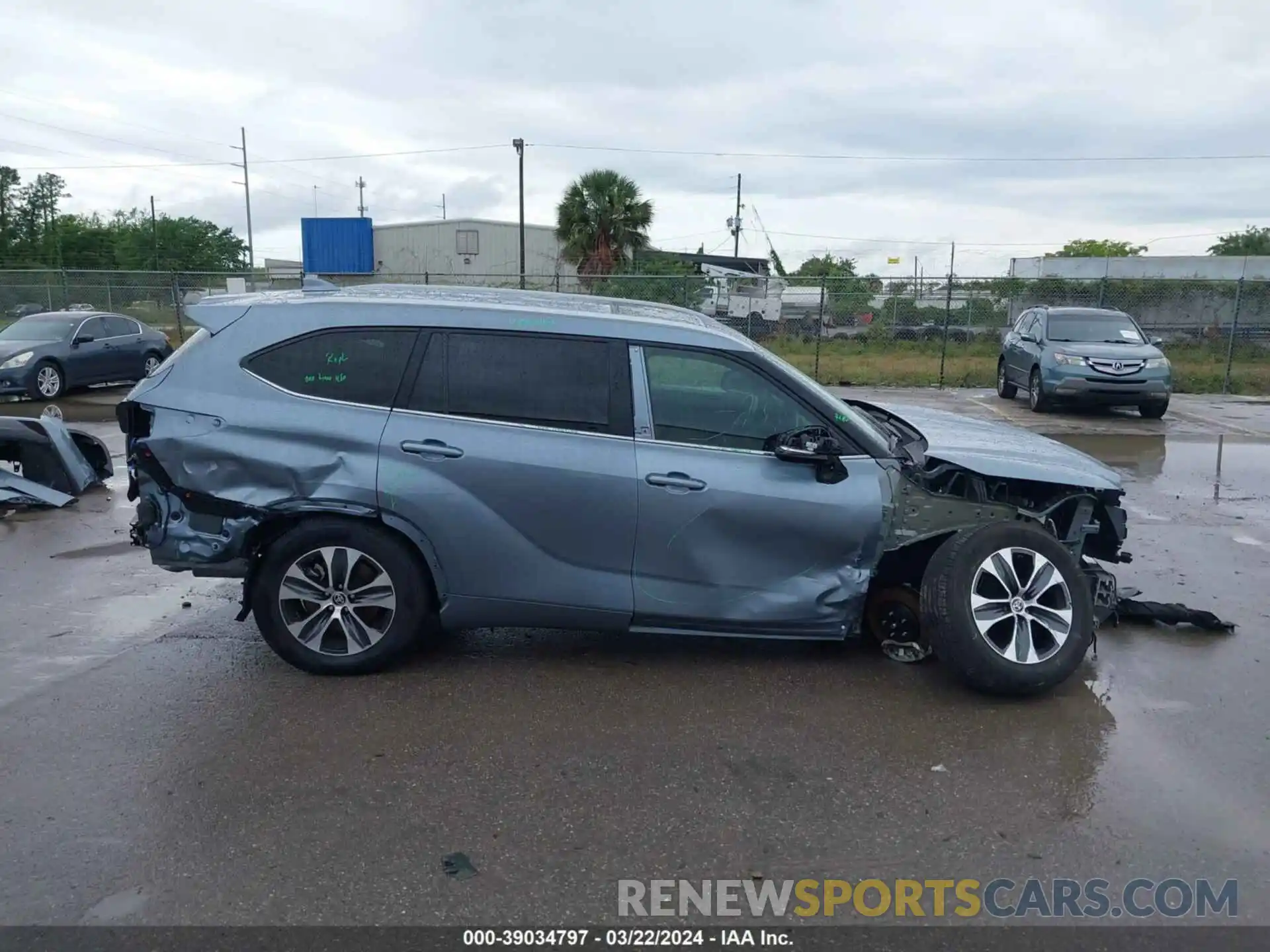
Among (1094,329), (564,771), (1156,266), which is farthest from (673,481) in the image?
(1156,266)

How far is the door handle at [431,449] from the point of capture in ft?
15.1

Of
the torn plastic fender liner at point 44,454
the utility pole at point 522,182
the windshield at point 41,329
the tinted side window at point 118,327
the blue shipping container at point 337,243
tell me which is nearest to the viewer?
the torn plastic fender liner at point 44,454

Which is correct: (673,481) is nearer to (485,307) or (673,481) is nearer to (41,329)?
(485,307)

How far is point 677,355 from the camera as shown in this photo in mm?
4766

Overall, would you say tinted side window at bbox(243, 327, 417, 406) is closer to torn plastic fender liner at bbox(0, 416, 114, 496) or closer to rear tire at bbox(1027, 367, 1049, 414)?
torn plastic fender liner at bbox(0, 416, 114, 496)

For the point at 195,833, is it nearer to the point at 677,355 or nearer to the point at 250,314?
the point at 250,314

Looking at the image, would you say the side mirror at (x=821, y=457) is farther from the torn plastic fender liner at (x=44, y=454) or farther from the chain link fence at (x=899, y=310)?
the chain link fence at (x=899, y=310)

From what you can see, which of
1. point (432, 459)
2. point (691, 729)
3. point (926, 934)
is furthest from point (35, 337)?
point (926, 934)

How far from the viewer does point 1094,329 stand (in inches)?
617

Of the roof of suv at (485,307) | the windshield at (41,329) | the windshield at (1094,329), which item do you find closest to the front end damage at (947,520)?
the roof of suv at (485,307)

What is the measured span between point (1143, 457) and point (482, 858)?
10.3 m

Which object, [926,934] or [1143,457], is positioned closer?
[926,934]

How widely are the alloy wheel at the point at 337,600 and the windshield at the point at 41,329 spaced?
14.0 metres

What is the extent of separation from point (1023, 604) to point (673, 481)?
1.67 m
